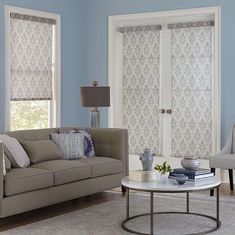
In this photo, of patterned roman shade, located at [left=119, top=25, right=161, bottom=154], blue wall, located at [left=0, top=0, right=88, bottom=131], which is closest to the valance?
patterned roman shade, located at [left=119, top=25, right=161, bottom=154]

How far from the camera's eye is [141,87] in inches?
332

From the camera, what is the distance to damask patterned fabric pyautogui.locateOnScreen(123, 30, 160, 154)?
27.3ft

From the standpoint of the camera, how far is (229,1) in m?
7.47

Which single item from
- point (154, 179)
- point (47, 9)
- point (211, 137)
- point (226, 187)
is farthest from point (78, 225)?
point (47, 9)

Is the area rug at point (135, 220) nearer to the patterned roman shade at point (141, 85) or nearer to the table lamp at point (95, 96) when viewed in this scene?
the table lamp at point (95, 96)

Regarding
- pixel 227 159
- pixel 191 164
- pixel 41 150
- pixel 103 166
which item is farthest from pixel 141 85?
pixel 191 164

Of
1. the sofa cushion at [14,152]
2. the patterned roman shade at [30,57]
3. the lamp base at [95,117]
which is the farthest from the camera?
the lamp base at [95,117]

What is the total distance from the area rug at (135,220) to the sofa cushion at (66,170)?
1.13 feet

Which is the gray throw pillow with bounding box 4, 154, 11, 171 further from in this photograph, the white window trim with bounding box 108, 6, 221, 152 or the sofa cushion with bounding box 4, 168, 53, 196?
the white window trim with bounding box 108, 6, 221, 152

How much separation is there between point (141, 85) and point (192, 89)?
2.73ft

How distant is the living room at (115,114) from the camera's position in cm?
529

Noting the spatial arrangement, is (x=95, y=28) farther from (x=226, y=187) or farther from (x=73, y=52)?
(x=226, y=187)

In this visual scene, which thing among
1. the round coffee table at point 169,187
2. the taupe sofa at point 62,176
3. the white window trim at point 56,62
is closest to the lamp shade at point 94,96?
the taupe sofa at point 62,176

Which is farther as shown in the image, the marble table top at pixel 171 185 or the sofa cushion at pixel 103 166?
the sofa cushion at pixel 103 166
